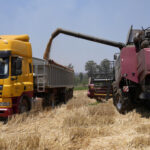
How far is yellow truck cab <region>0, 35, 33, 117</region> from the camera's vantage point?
647 centimetres

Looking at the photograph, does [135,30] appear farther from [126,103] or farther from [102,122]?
[102,122]

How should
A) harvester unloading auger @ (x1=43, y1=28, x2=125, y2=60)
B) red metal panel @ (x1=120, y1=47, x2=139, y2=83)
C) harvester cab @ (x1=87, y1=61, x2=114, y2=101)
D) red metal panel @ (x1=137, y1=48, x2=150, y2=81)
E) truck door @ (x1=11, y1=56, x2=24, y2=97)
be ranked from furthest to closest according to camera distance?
harvester cab @ (x1=87, y1=61, x2=114, y2=101), harvester unloading auger @ (x1=43, y1=28, x2=125, y2=60), red metal panel @ (x1=120, y1=47, x2=139, y2=83), truck door @ (x1=11, y1=56, x2=24, y2=97), red metal panel @ (x1=137, y1=48, x2=150, y2=81)

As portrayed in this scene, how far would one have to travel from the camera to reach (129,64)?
7.08m

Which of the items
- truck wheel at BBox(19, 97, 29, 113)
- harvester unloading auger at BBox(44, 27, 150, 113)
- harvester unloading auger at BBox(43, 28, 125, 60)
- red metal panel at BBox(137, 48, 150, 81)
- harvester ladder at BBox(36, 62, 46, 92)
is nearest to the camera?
red metal panel at BBox(137, 48, 150, 81)

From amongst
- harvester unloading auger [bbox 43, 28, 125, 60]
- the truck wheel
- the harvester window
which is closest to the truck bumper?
the truck wheel

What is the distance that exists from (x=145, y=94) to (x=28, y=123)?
12.2 ft

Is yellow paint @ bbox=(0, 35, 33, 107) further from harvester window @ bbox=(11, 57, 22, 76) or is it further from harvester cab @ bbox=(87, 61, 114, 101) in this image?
harvester cab @ bbox=(87, 61, 114, 101)

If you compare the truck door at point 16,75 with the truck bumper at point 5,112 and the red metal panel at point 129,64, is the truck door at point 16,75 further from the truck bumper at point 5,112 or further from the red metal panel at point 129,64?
the red metal panel at point 129,64

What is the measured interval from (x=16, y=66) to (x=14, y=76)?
0.34m

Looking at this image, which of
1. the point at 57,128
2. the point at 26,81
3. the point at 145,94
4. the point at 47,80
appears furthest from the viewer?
the point at 47,80

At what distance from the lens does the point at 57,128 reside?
536 centimetres

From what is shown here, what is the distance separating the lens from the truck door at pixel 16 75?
6699 mm

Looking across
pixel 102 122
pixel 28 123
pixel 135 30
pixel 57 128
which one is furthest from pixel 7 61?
pixel 135 30

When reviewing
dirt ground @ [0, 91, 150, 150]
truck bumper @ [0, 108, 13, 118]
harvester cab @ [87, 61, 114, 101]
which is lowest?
dirt ground @ [0, 91, 150, 150]
